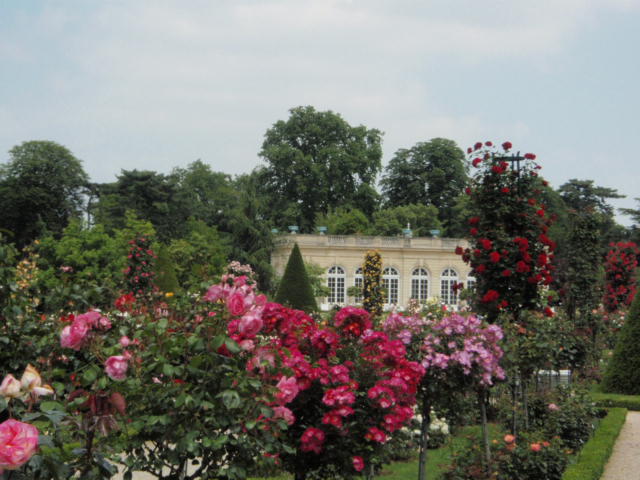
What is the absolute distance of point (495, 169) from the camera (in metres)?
9.53

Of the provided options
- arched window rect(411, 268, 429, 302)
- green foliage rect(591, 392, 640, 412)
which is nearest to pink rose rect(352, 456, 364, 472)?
green foliage rect(591, 392, 640, 412)

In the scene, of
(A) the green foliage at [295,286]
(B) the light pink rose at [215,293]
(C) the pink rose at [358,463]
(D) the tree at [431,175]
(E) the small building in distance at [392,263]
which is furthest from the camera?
(D) the tree at [431,175]

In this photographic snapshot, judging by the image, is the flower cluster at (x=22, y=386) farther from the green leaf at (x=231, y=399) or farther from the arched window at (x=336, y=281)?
the arched window at (x=336, y=281)

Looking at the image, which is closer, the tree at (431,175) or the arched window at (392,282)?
the arched window at (392,282)

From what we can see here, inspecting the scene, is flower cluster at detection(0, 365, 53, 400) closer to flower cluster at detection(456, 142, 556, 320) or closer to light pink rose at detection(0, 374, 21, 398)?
light pink rose at detection(0, 374, 21, 398)

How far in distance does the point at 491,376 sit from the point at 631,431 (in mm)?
4749

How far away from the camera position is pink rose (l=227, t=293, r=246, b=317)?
354 cm

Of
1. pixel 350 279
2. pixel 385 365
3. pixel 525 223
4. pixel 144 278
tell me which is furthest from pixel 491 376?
pixel 350 279

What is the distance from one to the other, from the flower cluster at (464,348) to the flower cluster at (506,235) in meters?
2.80

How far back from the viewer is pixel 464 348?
6.09 m

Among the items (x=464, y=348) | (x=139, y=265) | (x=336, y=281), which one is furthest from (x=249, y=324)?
(x=336, y=281)

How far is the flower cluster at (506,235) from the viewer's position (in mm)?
9188

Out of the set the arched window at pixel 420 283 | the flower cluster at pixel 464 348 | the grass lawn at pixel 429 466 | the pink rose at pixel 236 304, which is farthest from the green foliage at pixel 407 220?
the pink rose at pixel 236 304

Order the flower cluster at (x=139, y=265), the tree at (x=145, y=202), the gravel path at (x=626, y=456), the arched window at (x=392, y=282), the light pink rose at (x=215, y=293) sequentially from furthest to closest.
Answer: the arched window at (x=392, y=282), the tree at (x=145, y=202), the flower cluster at (x=139, y=265), the gravel path at (x=626, y=456), the light pink rose at (x=215, y=293)
